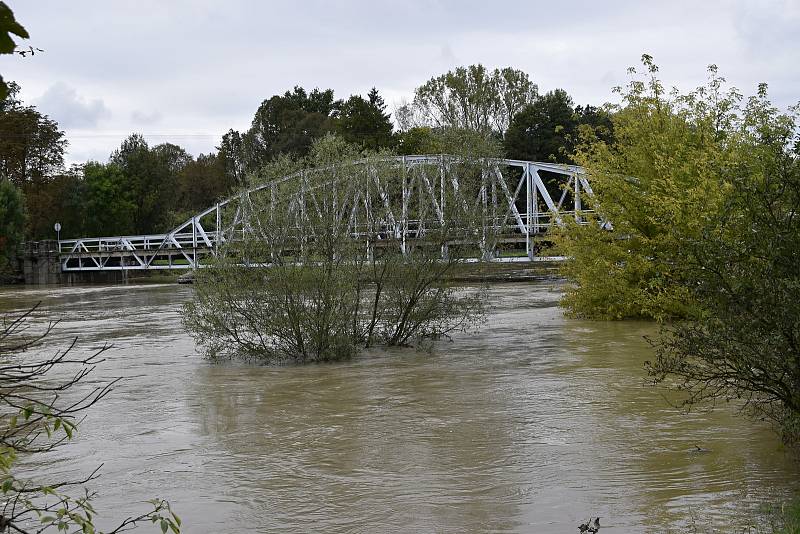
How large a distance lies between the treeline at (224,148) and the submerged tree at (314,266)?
1576 inches

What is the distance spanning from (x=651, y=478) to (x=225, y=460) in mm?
4306

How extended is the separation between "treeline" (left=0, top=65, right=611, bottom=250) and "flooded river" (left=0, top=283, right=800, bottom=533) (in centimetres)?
4341

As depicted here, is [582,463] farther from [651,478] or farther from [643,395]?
[643,395]

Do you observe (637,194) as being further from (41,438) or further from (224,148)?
(224,148)

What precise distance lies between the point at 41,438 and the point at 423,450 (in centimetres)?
489

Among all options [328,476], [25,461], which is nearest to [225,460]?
[328,476]

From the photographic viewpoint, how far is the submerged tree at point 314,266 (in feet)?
56.4

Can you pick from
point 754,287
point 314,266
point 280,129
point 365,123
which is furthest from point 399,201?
point 280,129

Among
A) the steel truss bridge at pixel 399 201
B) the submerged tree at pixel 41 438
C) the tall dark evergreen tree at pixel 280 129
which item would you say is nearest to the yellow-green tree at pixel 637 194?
the steel truss bridge at pixel 399 201

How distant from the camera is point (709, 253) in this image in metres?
8.36

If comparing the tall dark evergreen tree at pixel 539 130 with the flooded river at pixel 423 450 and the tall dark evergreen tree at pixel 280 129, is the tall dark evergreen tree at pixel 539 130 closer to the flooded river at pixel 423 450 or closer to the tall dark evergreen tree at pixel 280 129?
the tall dark evergreen tree at pixel 280 129

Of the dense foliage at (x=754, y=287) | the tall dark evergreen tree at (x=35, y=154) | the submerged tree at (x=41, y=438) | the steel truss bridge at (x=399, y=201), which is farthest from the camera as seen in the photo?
the tall dark evergreen tree at (x=35, y=154)

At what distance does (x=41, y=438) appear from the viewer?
Answer: 11.8 m

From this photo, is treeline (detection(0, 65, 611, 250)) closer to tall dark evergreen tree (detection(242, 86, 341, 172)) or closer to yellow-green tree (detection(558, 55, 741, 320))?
tall dark evergreen tree (detection(242, 86, 341, 172))
